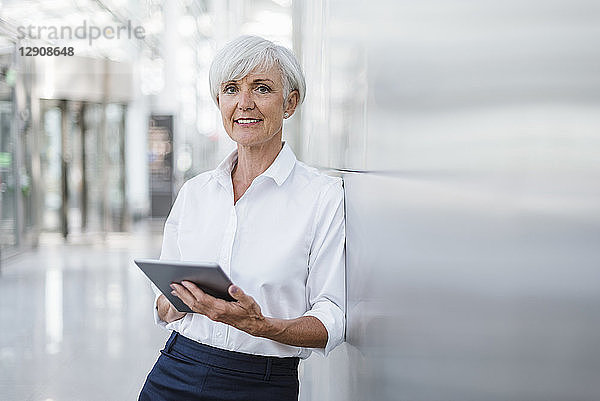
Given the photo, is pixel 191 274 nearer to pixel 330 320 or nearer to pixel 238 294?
pixel 238 294

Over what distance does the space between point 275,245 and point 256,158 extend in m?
0.28

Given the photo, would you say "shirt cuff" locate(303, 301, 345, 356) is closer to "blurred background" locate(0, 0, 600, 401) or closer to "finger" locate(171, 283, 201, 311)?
"blurred background" locate(0, 0, 600, 401)

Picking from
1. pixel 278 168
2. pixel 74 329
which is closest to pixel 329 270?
pixel 278 168

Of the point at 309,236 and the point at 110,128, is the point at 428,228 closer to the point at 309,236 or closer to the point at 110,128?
the point at 309,236

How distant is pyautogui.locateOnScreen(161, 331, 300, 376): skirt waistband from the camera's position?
6.64ft

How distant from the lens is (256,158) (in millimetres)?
2162

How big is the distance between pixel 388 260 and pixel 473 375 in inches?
23.7

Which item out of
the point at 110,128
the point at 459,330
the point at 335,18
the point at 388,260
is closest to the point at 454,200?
the point at 459,330

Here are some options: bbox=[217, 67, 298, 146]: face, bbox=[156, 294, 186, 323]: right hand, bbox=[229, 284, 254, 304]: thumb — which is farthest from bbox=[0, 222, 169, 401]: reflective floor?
bbox=[229, 284, 254, 304]: thumb

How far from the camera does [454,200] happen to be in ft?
2.74

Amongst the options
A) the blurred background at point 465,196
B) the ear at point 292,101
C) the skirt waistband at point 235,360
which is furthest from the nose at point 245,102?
the skirt waistband at point 235,360

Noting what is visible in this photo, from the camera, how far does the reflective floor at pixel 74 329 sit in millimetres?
5668

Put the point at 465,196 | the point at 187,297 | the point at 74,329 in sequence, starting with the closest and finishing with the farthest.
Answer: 1. the point at 465,196
2. the point at 187,297
3. the point at 74,329

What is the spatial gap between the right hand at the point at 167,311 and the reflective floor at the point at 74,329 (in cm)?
337
